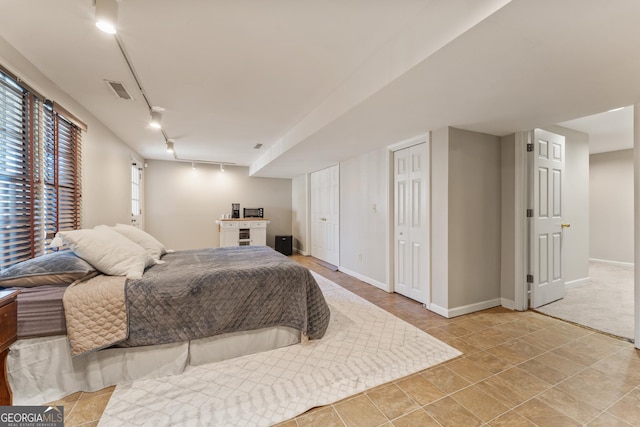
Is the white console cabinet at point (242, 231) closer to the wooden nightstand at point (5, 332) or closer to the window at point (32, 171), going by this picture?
the window at point (32, 171)

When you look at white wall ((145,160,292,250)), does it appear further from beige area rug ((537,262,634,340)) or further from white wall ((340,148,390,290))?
beige area rug ((537,262,634,340))

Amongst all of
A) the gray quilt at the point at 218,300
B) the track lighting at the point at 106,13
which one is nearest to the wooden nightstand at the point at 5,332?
the gray quilt at the point at 218,300

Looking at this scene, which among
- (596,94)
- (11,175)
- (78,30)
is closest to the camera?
(78,30)

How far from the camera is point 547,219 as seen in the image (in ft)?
10.4

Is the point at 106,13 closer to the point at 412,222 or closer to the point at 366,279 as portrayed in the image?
the point at 412,222

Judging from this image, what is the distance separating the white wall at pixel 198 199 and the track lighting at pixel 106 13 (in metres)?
5.34

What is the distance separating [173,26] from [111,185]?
9.75 feet

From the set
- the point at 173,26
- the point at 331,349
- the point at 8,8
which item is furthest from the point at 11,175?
the point at 331,349

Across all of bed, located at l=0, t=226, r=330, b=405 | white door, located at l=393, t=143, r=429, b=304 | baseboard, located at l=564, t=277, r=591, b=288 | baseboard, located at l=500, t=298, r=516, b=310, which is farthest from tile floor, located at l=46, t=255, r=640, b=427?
baseboard, located at l=564, t=277, r=591, b=288

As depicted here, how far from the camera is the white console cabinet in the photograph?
237 inches

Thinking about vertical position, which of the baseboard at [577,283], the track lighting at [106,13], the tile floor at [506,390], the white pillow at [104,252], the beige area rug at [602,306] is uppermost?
the track lighting at [106,13]

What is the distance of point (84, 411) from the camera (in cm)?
152

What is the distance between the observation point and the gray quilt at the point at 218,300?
1786mm

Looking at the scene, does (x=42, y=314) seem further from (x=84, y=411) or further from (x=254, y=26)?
(x=254, y=26)
